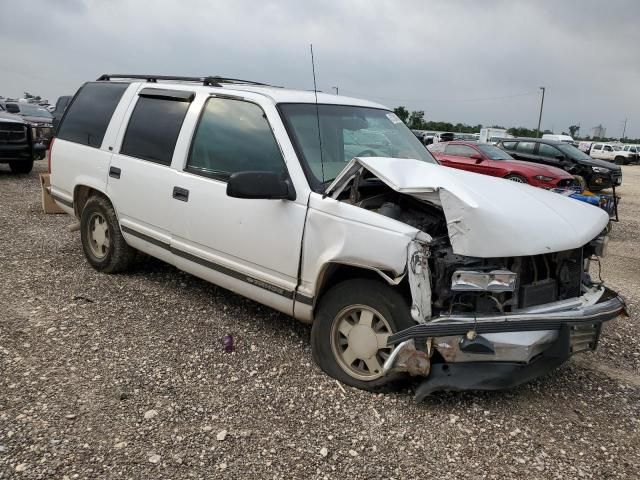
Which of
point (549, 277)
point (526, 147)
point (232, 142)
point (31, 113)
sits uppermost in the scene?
point (31, 113)

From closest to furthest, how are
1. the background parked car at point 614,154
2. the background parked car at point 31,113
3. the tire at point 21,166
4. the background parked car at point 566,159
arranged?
the tire at point 21,166, the background parked car at point 566,159, the background parked car at point 31,113, the background parked car at point 614,154

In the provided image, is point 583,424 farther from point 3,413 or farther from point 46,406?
point 3,413

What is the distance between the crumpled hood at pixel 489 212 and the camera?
9.36 feet

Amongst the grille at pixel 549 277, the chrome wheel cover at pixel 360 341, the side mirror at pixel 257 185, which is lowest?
the chrome wheel cover at pixel 360 341

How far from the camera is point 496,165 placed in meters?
12.9

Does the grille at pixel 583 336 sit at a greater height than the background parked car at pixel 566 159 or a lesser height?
lesser

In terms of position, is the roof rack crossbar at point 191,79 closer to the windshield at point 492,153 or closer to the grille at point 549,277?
the grille at point 549,277

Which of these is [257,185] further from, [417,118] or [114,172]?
[417,118]

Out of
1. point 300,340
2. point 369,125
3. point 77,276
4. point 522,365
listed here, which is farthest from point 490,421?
point 77,276

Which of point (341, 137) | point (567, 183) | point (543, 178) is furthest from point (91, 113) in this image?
point (567, 183)

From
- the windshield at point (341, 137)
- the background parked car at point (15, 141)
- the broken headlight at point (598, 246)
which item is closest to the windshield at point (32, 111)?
the background parked car at point (15, 141)

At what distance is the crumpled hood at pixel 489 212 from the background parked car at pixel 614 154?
134 ft

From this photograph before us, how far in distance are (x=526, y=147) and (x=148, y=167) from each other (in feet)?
46.0

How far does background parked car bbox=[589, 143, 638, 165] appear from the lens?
39.5 m
